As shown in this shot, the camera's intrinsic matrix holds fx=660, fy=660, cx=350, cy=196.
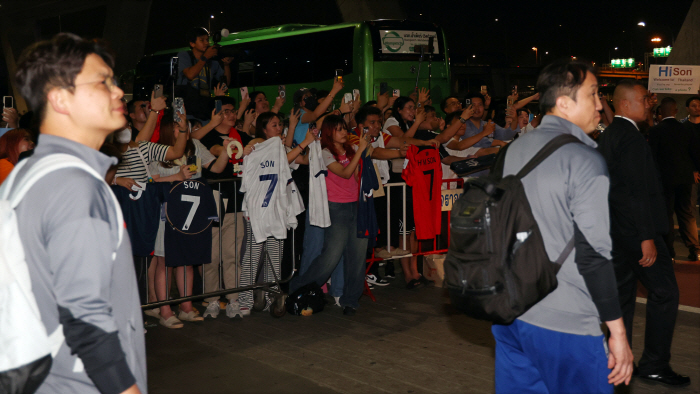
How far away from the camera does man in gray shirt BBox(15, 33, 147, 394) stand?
1.85m

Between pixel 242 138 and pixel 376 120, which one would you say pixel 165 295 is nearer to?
pixel 242 138

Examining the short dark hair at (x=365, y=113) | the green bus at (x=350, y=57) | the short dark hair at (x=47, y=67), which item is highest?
the green bus at (x=350, y=57)

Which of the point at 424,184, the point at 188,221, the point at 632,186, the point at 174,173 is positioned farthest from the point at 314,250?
the point at 632,186

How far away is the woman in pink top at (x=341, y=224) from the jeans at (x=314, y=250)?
0.20 meters

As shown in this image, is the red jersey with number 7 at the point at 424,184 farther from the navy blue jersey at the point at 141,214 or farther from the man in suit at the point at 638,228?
Answer: the man in suit at the point at 638,228

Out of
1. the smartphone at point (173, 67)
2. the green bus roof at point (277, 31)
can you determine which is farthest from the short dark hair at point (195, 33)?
the green bus roof at point (277, 31)

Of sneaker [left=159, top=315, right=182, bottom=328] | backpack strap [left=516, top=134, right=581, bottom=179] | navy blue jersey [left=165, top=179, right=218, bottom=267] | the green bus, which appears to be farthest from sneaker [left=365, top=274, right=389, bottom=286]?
the green bus

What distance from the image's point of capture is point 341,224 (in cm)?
725

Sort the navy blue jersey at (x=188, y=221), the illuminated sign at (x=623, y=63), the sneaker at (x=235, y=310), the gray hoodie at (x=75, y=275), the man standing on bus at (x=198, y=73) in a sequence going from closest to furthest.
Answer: the gray hoodie at (x=75, y=275) < the navy blue jersey at (x=188, y=221) < the sneaker at (x=235, y=310) < the man standing on bus at (x=198, y=73) < the illuminated sign at (x=623, y=63)

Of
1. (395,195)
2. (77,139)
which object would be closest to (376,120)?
(395,195)

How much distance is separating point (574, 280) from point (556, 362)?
0.36 metres

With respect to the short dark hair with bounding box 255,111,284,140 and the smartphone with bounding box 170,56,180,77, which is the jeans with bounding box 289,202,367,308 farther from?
the smartphone with bounding box 170,56,180,77

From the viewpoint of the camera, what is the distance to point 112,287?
199cm

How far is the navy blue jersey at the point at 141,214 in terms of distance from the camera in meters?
6.49
